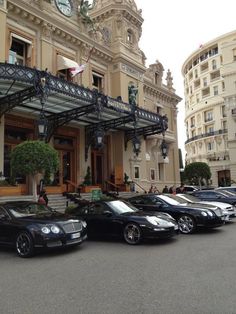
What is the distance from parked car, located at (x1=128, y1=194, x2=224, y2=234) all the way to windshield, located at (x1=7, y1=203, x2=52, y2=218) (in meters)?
4.43

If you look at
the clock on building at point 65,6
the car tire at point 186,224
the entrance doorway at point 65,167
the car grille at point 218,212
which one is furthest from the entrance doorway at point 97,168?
the car grille at point 218,212

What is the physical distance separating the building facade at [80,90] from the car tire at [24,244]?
8613 mm

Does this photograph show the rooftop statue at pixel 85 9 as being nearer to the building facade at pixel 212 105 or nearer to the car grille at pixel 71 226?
the car grille at pixel 71 226

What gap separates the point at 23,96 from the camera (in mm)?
17734

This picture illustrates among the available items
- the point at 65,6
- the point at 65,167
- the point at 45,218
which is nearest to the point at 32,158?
the point at 45,218

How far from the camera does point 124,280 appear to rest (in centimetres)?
644

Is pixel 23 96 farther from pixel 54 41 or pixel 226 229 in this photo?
pixel 226 229

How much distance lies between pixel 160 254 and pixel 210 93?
6769cm

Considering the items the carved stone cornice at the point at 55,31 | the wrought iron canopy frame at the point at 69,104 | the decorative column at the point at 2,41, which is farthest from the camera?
the carved stone cornice at the point at 55,31

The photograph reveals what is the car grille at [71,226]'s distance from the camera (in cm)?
930

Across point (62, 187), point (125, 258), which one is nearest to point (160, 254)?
point (125, 258)

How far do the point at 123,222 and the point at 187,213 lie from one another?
9.27 ft

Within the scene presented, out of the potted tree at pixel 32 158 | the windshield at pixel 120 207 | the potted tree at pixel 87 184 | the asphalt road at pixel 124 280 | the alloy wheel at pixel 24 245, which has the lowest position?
the asphalt road at pixel 124 280

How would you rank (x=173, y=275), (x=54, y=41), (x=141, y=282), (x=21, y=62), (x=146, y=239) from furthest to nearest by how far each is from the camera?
(x=54, y=41), (x=21, y=62), (x=146, y=239), (x=173, y=275), (x=141, y=282)
